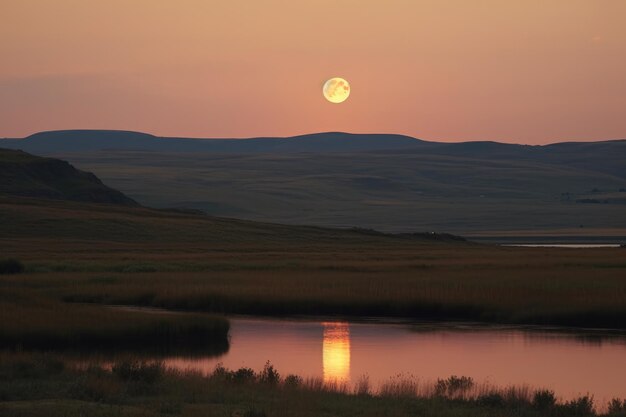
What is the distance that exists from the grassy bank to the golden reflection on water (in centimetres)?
304

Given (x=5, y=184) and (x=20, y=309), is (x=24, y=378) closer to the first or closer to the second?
(x=20, y=309)

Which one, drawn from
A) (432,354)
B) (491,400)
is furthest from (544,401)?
(432,354)

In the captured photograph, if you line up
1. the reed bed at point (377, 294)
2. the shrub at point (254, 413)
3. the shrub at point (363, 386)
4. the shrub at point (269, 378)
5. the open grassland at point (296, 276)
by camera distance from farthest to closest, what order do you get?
the open grassland at point (296, 276)
the reed bed at point (377, 294)
the shrub at point (269, 378)
the shrub at point (363, 386)
the shrub at point (254, 413)

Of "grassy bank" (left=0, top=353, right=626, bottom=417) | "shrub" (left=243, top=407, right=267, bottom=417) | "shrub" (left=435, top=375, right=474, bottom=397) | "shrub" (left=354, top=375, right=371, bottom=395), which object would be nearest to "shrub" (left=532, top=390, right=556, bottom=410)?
"grassy bank" (left=0, top=353, right=626, bottom=417)

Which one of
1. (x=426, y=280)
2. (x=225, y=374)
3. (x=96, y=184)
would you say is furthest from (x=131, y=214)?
(x=225, y=374)

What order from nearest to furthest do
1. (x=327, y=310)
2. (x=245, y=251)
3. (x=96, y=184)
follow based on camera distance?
(x=327, y=310), (x=245, y=251), (x=96, y=184)

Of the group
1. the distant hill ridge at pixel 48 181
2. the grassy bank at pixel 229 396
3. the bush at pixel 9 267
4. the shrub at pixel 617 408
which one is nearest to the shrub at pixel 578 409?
the grassy bank at pixel 229 396

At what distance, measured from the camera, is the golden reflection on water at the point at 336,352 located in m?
31.4

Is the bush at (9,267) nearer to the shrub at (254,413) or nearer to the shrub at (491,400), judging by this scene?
the shrub at (491,400)

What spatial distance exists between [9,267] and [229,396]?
34718 millimetres

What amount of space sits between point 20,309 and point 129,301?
1084cm

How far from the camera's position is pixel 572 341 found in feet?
127

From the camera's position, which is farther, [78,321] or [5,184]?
[5,184]

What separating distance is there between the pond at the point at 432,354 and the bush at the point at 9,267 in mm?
16890
